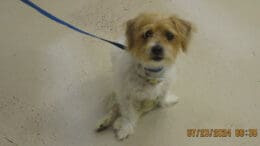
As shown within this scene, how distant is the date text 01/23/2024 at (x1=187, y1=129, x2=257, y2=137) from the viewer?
1.67 metres

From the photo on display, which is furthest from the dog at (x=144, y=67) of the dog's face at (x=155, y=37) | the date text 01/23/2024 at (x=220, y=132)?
the date text 01/23/2024 at (x=220, y=132)

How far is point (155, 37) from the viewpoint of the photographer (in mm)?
1398

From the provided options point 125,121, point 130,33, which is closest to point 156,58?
point 130,33

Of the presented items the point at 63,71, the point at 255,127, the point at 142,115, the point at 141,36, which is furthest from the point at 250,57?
the point at 63,71

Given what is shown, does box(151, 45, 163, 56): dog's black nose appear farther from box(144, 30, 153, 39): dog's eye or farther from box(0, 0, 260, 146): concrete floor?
box(0, 0, 260, 146): concrete floor

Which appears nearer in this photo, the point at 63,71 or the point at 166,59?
the point at 166,59

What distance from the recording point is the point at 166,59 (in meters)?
1.44

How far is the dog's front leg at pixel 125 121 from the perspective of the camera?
1.63 m

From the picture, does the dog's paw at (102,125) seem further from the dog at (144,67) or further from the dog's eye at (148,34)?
the dog's eye at (148,34)

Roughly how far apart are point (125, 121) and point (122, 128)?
0.04m

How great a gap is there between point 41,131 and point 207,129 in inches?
32.7

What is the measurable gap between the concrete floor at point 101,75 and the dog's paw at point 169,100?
31mm

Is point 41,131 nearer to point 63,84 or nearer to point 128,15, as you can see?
point 63,84

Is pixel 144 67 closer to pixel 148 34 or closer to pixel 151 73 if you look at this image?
pixel 151 73
